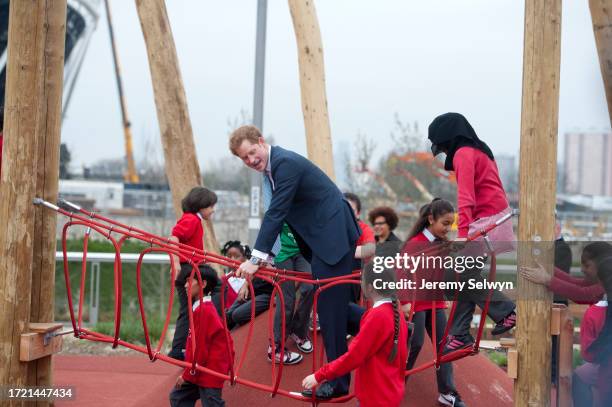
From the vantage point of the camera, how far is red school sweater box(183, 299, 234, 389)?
527 cm

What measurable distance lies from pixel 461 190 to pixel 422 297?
A: 2.34ft

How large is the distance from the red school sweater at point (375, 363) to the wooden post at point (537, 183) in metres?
0.67

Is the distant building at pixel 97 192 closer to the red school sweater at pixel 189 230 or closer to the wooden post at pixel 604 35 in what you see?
the red school sweater at pixel 189 230

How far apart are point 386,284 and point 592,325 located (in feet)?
4.12

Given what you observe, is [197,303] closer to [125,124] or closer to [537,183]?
[537,183]

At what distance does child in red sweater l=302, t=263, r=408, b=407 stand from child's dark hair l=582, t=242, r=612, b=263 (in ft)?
3.76

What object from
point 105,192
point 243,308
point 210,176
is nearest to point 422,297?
point 243,308

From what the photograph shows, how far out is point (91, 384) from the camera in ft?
27.9

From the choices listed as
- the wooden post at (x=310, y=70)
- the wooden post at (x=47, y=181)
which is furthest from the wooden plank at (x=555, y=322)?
the wooden post at (x=310, y=70)

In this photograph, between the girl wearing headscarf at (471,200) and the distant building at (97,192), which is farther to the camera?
the distant building at (97,192)

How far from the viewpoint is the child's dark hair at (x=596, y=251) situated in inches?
186

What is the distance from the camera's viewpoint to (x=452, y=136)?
17.4ft

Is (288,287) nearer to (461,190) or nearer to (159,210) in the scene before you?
(461,190)

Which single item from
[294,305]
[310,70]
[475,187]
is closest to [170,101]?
[310,70]
